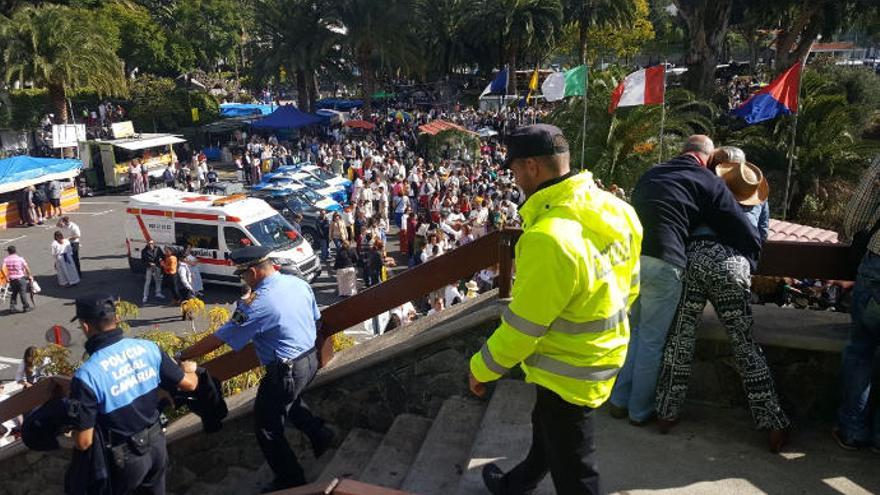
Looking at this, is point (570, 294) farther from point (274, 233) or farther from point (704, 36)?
point (704, 36)

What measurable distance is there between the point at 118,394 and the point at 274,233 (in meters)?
12.0

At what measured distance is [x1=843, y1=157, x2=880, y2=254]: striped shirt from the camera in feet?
11.0

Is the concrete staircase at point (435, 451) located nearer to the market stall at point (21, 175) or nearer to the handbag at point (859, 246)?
the handbag at point (859, 246)

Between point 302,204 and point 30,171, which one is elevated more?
point 30,171

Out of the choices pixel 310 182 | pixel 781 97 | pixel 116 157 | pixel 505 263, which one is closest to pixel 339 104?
pixel 116 157

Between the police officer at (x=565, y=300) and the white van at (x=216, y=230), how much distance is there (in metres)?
12.2

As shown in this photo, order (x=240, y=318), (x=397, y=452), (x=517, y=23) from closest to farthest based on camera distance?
(x=240, y=318), (x=397, y=452), (x=517, y=23)

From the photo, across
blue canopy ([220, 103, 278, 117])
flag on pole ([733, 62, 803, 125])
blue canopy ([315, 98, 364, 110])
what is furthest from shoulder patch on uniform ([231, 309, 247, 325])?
blue canopy ([315, 98, 364, 110])

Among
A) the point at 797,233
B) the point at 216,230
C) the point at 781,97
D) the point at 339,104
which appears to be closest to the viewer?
the point at 797,233

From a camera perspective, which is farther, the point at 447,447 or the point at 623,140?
the point at 623,140

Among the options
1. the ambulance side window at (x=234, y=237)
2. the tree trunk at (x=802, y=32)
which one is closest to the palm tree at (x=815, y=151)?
the ambulance side window at (x=234, y=237)

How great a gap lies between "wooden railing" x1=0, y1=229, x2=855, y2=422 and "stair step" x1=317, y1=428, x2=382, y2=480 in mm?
670

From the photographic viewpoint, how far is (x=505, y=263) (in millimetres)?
4344

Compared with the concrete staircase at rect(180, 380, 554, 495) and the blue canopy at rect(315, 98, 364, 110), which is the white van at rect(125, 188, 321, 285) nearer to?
the concrete staircase at rect(180, 380, 554, 495)
